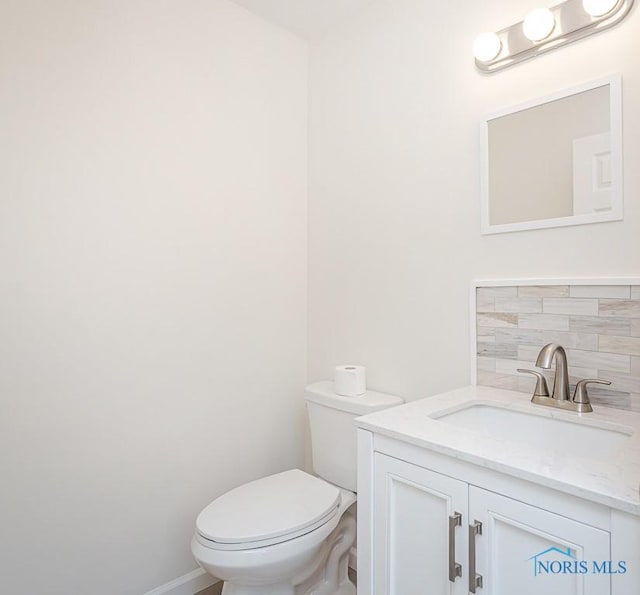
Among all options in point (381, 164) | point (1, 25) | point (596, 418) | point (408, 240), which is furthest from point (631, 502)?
point (1, 25)

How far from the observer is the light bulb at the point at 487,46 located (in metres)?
1.40

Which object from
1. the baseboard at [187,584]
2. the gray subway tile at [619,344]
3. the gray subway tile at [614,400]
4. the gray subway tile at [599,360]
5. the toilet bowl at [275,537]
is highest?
the gray subway tile at [619,344]

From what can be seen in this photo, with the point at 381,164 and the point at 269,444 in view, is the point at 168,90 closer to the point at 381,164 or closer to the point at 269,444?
the point at 381,164

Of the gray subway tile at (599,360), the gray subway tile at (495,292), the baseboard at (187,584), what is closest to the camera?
the gray subway tile at (599,360)

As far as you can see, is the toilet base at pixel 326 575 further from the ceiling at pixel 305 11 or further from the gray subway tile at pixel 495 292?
the ceiling at pixel 305 11

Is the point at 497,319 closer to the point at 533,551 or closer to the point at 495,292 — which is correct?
the point at 495,292

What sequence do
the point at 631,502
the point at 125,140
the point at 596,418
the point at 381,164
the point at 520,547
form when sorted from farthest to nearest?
the point at 381,164 → the point at 125,140 → the point at 596,418 → the point at 520,547 → the point at 631,502

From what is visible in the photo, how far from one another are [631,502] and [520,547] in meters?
0.25

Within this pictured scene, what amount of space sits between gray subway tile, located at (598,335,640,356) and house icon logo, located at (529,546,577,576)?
63 centimetres

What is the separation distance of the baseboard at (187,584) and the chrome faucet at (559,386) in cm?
142

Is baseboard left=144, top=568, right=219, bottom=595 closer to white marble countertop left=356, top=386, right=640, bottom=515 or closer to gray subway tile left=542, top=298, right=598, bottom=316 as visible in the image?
white marble countertop left=356, top=386, right=640, bottom=515

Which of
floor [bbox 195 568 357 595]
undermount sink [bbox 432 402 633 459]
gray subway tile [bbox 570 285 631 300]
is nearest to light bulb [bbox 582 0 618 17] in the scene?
gray subway tile [bbox 570 285 631 300]

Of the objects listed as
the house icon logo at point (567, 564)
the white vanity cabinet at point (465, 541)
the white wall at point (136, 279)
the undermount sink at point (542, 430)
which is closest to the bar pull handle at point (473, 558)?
the white vanity cabinet at point (465, 541)

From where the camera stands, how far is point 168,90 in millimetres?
1659
